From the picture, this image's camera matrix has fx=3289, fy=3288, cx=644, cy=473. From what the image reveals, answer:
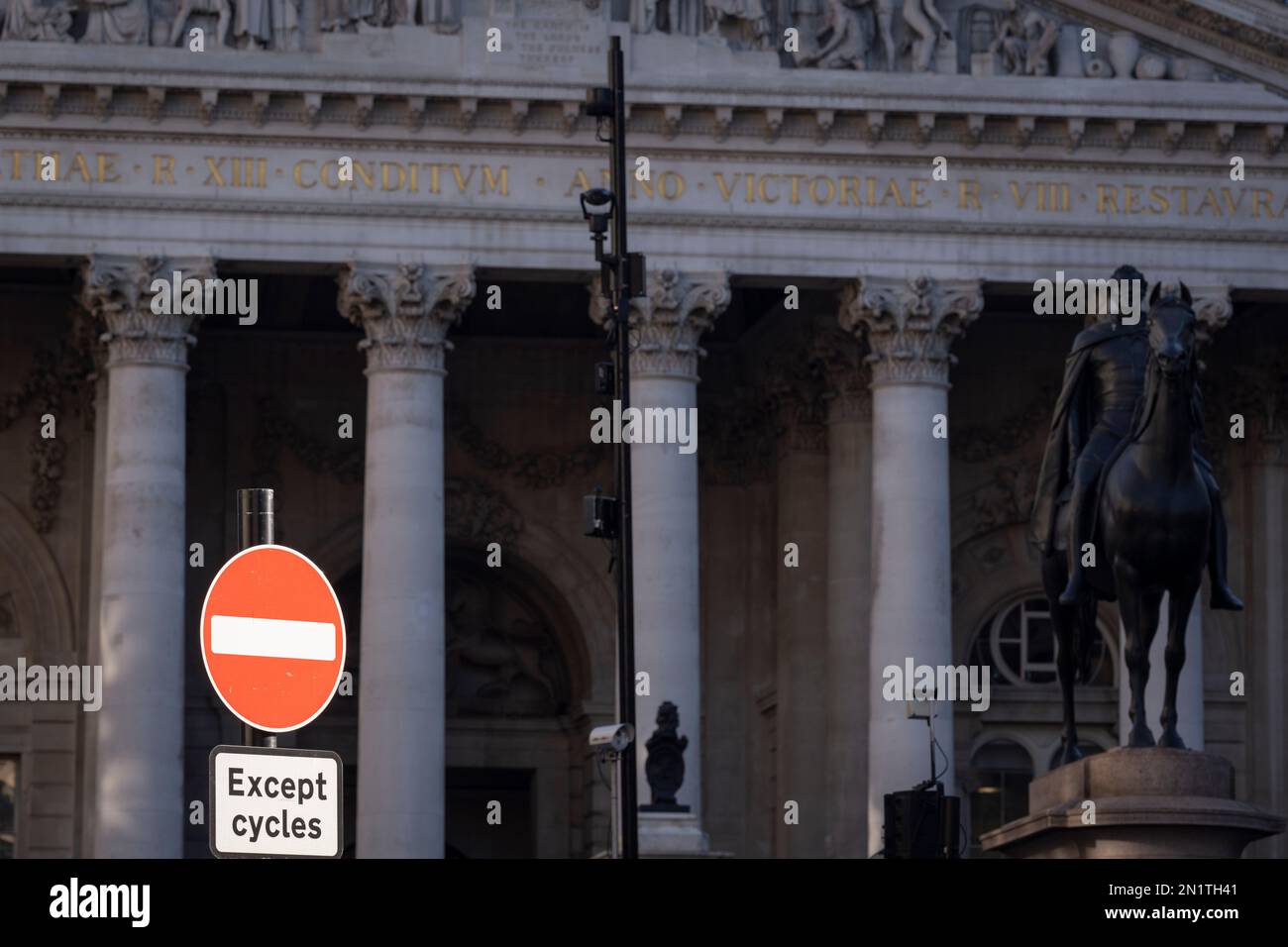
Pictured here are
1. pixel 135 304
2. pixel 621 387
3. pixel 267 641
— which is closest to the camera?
pixel 267 641

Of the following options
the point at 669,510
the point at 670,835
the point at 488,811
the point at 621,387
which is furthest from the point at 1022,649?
the point at 621,387

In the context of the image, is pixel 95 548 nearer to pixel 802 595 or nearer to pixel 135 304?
pixel 135 304

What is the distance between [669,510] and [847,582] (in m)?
6.14

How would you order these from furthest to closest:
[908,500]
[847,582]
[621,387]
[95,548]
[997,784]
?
[997,784] → [847,582] → [95,548] → [908,500] → [621,387]

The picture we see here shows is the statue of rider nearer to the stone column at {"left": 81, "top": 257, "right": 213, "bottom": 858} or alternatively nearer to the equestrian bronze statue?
the equestrian bronze statue

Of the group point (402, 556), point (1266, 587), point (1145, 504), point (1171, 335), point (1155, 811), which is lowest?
point (1155, 811)

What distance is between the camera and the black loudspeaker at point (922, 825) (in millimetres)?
35781

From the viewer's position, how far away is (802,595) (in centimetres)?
5619

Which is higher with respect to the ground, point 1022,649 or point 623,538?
point 1022,649

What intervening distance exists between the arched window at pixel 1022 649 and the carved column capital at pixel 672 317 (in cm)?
1067

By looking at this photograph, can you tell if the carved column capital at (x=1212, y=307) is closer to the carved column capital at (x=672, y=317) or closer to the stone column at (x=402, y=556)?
the carved column capital at (x=672, y=317)

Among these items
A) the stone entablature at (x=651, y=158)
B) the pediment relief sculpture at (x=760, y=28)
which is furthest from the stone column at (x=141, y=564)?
the pediment relief sculpture at (x=760, y=28)

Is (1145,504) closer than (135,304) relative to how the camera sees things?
Yes

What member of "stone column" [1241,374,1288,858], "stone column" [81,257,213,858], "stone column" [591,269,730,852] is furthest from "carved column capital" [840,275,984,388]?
"stone column" [81,257,213,858]
